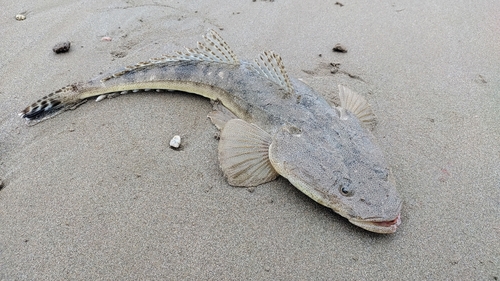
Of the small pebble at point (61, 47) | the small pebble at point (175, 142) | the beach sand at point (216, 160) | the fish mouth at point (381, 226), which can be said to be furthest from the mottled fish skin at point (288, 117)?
the small pebble at point (61, 47)

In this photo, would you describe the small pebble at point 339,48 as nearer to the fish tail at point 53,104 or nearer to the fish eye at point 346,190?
the fish eye at point 346,190

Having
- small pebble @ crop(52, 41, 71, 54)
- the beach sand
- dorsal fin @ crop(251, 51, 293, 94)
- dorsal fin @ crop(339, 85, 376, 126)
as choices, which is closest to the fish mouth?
the beach sand

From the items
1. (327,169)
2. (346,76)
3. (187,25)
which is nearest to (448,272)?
(327,169)

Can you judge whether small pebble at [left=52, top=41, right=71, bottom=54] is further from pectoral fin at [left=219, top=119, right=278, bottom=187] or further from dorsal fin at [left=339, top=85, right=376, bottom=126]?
dorsal fin at [left=339, top=85, right=376, bottom=126]

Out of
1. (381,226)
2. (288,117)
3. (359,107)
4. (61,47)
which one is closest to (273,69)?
(288,117)

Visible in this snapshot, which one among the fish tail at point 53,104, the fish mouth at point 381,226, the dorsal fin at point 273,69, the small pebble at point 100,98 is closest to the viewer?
the fish mouth at point 381,226

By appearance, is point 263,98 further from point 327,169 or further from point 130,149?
point 130,149

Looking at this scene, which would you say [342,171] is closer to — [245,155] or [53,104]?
[245,155]
